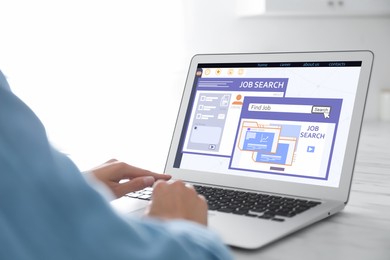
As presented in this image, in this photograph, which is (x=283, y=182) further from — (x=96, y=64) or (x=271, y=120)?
(x=96, y=64)

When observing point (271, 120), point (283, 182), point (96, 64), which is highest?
point (96, 64)

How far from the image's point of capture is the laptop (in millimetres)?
1120

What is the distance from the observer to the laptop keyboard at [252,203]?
1.04 meters

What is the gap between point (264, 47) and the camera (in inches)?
133

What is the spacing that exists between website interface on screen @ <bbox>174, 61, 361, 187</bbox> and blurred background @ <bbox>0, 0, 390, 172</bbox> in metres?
1.05

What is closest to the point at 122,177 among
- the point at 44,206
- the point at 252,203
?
the point at 252,203

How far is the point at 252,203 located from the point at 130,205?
8.6 inches

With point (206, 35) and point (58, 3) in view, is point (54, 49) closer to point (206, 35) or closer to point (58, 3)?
point (58, 3)

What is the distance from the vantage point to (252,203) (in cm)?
111

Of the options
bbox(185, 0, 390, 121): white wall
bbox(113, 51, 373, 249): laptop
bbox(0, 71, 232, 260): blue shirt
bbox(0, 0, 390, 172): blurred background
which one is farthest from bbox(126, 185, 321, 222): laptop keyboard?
bbox(185, 0, 390, 121): white wall

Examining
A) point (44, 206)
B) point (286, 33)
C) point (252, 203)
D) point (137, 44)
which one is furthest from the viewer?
point (137, 44)

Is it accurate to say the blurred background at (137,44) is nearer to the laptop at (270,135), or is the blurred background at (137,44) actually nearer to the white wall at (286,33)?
the white wall at (286,33)

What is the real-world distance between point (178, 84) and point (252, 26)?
558 mm

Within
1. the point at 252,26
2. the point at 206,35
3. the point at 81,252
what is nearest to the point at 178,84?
the point at 206,35
